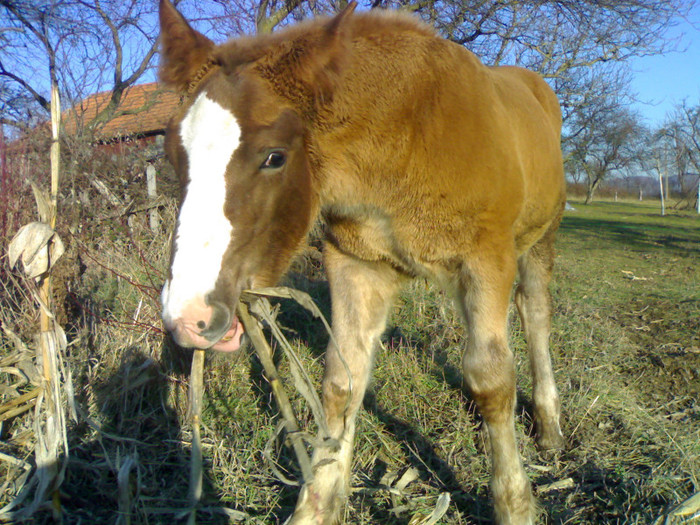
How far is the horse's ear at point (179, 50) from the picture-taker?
87.0 inches

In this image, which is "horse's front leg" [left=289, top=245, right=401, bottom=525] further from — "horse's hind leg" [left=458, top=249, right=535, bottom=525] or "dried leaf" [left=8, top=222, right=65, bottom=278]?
"dried leaf" [left=8, top=222, right=65, bottom=278]

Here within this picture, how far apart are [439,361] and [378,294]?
1420 millimetres

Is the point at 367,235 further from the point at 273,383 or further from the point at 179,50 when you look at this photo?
the point at 179,50

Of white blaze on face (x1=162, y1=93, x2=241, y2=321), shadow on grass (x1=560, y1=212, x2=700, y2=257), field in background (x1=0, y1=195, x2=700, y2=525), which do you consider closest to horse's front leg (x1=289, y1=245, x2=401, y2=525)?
field in background (x1=0, y1=195, x2=700, y2=525)

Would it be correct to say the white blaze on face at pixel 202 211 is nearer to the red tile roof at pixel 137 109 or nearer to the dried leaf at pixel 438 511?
the dried leaf at pixel 438 511

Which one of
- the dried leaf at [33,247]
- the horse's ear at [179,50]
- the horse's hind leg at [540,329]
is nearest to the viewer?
the dried leaf at [33,247]

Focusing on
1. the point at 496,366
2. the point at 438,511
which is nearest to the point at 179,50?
the point at 496,366

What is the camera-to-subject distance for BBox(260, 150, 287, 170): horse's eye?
6.45ft

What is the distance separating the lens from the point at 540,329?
3.81 metres

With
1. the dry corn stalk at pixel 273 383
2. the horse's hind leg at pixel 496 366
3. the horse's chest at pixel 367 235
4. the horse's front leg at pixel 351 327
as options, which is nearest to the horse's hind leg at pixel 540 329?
the horse's hind leg at pixel 496 366

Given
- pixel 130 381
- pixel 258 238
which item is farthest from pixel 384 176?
pixel 130 381

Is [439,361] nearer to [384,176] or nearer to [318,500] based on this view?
[318,500]

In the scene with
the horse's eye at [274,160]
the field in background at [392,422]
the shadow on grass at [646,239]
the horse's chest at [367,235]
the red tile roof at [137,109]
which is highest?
the red tile roof at [137,109]

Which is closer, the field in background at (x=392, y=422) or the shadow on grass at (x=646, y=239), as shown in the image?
the field in background at (x=392, y=422)
